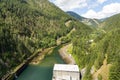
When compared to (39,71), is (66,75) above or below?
above

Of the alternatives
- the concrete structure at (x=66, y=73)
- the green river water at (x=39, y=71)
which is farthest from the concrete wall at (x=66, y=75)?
the green river water at (x=39, y=71)

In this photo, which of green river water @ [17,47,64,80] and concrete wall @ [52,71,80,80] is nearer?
concrete wall @ [52,71,80,80]

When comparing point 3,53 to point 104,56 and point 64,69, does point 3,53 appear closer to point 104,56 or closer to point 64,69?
point 64,69

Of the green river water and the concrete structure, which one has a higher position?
the concrete structure

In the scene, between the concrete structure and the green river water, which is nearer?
the concrete structure

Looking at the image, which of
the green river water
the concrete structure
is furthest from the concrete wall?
the green river water

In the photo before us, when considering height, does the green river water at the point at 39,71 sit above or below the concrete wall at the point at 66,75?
below

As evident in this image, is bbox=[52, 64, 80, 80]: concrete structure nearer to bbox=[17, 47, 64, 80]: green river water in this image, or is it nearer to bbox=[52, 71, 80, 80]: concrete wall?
bbox=[52, 71, 80, 80]: concrete wall

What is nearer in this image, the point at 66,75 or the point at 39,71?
the point at 66,75

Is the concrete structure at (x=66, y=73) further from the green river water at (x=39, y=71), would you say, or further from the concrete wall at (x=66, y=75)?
the green river water at (x=39, y=71)

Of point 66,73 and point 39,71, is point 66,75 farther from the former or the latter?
point 39,71

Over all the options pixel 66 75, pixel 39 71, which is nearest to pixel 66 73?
pixel 66 75
